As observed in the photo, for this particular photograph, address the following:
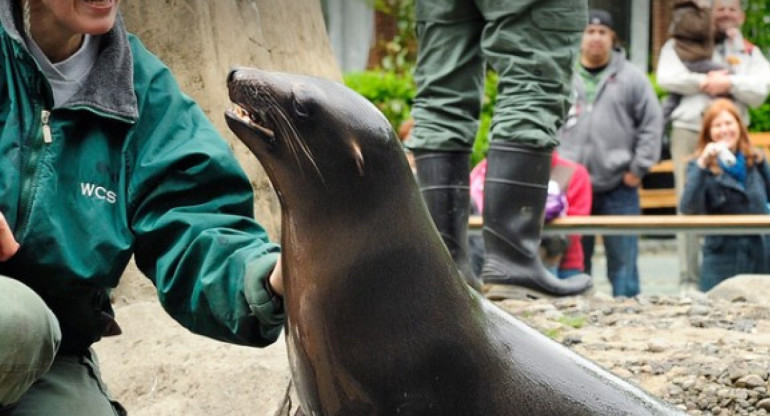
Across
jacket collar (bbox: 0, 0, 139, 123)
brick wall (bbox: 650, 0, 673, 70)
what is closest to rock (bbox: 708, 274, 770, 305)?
jacket collar (bbox: 0, 0, 139, 123)

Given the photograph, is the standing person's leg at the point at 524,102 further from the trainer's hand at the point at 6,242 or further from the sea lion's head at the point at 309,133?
the trainer's hand at the point at 6,242

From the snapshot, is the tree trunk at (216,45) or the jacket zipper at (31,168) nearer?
the jacket zipper at (31,168)

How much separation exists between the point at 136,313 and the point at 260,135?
2300 mm

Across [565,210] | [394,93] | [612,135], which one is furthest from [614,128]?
[394,93]

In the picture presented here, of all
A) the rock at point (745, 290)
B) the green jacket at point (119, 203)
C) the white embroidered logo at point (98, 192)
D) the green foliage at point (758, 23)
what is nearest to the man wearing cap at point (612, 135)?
the rock at point (745, 290)

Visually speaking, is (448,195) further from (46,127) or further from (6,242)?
(6,242)

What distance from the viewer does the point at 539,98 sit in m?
5.90

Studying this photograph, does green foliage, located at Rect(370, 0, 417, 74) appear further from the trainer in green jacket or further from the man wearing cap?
the trainer in green jacket

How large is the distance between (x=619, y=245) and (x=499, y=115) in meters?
3.27

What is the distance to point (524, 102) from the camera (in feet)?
19.4

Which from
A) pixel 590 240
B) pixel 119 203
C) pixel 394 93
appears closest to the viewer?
pixel 119 203

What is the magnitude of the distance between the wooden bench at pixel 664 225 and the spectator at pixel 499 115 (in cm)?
113

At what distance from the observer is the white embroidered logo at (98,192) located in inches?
121

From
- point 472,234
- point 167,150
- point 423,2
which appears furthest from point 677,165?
point 167,150
